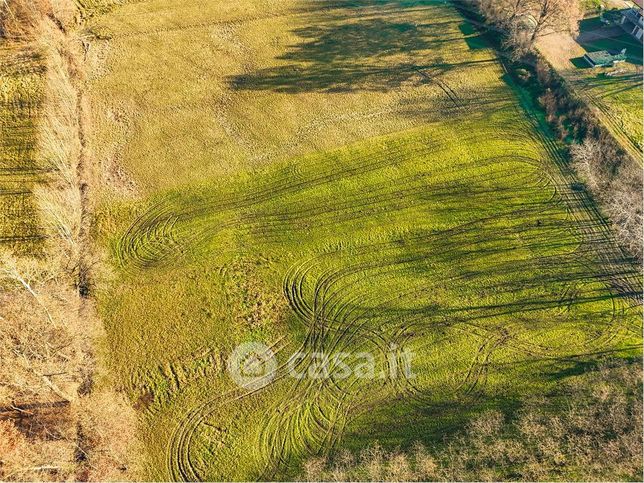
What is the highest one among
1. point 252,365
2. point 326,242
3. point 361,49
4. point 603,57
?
point 603,57

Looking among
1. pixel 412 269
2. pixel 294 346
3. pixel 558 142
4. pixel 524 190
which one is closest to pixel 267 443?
pixel 294 346

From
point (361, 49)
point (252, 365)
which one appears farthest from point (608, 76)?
point (252, 365)

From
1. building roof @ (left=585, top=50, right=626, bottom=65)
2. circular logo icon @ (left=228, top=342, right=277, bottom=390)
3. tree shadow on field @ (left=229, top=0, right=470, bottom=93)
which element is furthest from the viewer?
building roof @ (left=585, top=50, right=626, bottom=65)

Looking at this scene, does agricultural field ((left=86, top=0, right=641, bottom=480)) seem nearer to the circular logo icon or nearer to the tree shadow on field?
the tree shadow on field

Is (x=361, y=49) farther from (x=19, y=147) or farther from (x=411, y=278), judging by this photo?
(x=19, y=147)

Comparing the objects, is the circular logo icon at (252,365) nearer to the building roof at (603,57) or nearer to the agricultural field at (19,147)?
the agricultural field at (19,147)

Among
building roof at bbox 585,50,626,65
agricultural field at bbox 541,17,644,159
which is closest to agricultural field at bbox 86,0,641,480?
agricultural field at bbox 541,17,644,159

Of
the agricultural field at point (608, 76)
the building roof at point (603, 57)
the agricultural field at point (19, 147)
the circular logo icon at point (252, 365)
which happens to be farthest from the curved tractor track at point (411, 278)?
the building roof at point (603, 57)

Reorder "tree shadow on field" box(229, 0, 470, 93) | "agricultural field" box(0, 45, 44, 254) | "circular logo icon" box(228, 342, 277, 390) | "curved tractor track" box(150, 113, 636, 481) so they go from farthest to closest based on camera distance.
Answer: "tree shadow on field" box(229, 0, 470, 93)
"agricultural field" box(0, 45, 44, 254)
"circular logo icon" box(228, 342, 277, 390)
"curved tractor track" box(150, 113, 636, 481)
